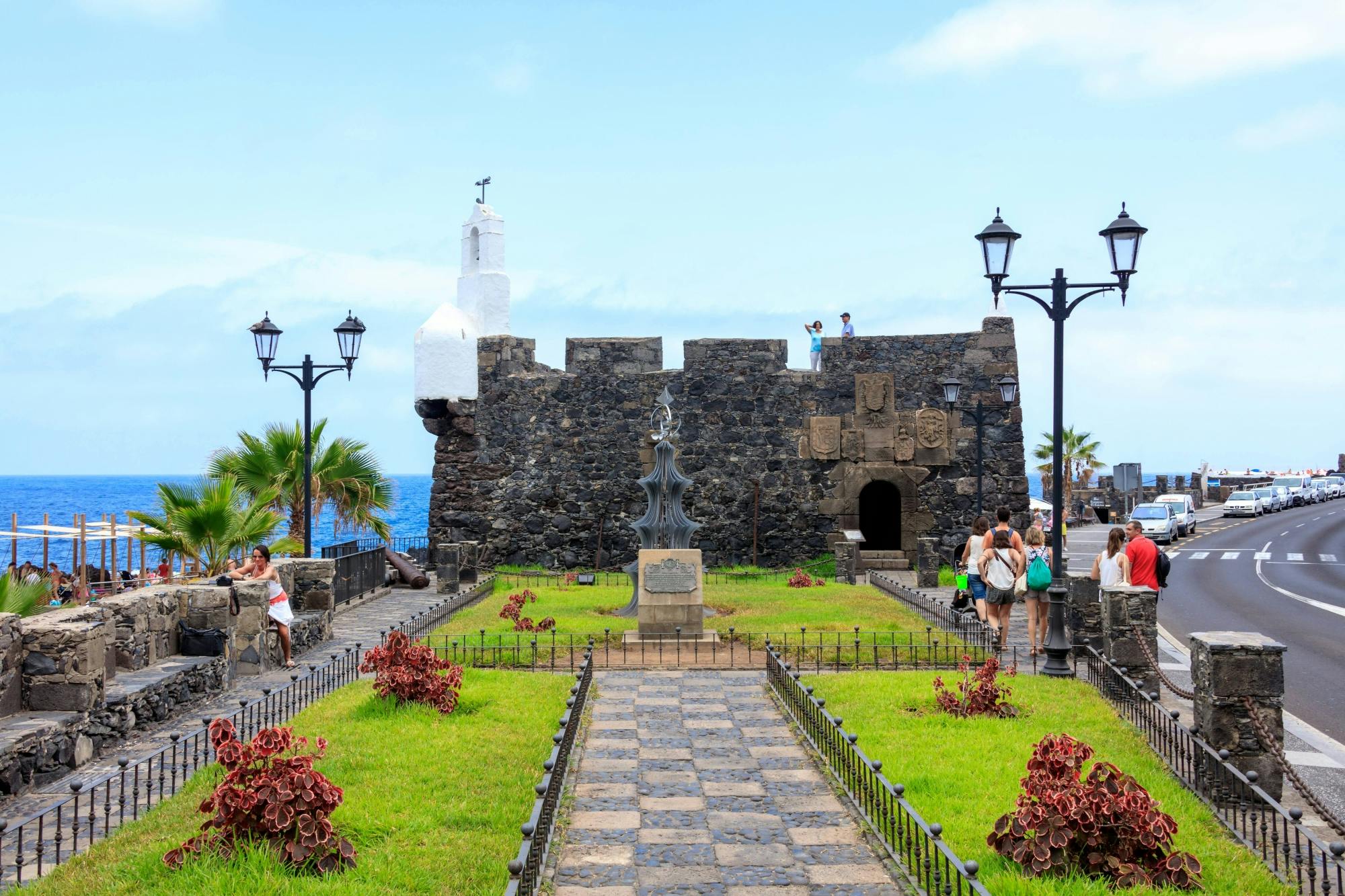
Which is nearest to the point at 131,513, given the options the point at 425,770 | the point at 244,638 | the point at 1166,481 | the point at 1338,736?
the point at 244,638

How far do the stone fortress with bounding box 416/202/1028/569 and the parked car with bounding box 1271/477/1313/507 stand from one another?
45.0 m

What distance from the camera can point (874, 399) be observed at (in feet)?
84.3

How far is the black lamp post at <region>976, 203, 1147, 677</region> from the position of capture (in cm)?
1188

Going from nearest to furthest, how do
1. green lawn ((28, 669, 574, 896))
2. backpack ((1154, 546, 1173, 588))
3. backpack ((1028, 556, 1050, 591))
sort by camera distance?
green lawn ((28, 669, 574, 896)) → backpack ((1154, 546, 1173, 588)) → backpack ((1028, 556, 1050, 591))

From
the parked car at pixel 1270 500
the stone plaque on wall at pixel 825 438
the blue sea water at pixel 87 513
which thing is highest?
the stone plaque on wall at pixel 825 438

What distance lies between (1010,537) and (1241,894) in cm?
899

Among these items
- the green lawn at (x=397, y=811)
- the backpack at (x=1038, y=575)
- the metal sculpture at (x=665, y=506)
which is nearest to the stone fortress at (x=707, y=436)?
the metal sculpture at (x=665, y=506)

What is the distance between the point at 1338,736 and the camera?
1027cm

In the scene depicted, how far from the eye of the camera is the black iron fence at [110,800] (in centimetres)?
656

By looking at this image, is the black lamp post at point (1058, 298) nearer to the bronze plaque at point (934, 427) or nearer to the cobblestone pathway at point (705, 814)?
the cobblestone pathway at point (705, 814)

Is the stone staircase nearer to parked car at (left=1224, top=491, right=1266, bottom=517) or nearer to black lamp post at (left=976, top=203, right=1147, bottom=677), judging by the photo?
black lamp post at (left=976, top=203, right=1147, bottom=677)

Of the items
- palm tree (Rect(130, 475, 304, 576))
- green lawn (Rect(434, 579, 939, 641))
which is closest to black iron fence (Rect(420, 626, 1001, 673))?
green lawn (Rect(434, 579, 939, 641))

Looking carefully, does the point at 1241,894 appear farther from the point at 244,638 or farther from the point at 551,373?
the point at 551,373

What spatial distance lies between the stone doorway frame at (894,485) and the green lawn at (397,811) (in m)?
15.7
